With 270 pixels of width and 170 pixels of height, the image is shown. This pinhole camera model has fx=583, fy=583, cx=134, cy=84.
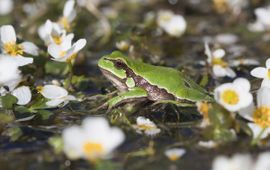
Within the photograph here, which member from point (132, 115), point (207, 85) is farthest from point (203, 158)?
point (207, 85)

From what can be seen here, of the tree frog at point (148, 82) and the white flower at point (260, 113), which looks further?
the tree frog at point (148, 82)

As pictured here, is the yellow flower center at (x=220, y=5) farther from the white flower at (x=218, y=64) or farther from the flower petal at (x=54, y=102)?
the flower petal at (x=54, y=102)

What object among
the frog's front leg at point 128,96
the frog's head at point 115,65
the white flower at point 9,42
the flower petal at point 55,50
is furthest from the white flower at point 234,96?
the white flower at point 9,42

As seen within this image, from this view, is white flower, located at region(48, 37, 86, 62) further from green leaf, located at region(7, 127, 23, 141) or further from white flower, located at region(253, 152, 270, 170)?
white flower, located at region(253, 152, 270, 170)

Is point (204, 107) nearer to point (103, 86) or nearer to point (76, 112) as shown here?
point (76, 112)

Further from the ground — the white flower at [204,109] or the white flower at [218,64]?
the white flower at [218,64]

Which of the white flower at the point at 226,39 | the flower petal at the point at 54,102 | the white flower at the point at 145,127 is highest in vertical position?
the white flower at the point at 226,39

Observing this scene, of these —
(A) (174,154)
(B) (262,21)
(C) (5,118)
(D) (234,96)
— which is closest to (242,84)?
(D) (234,96)

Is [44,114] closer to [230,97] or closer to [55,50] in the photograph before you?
[55,50]
